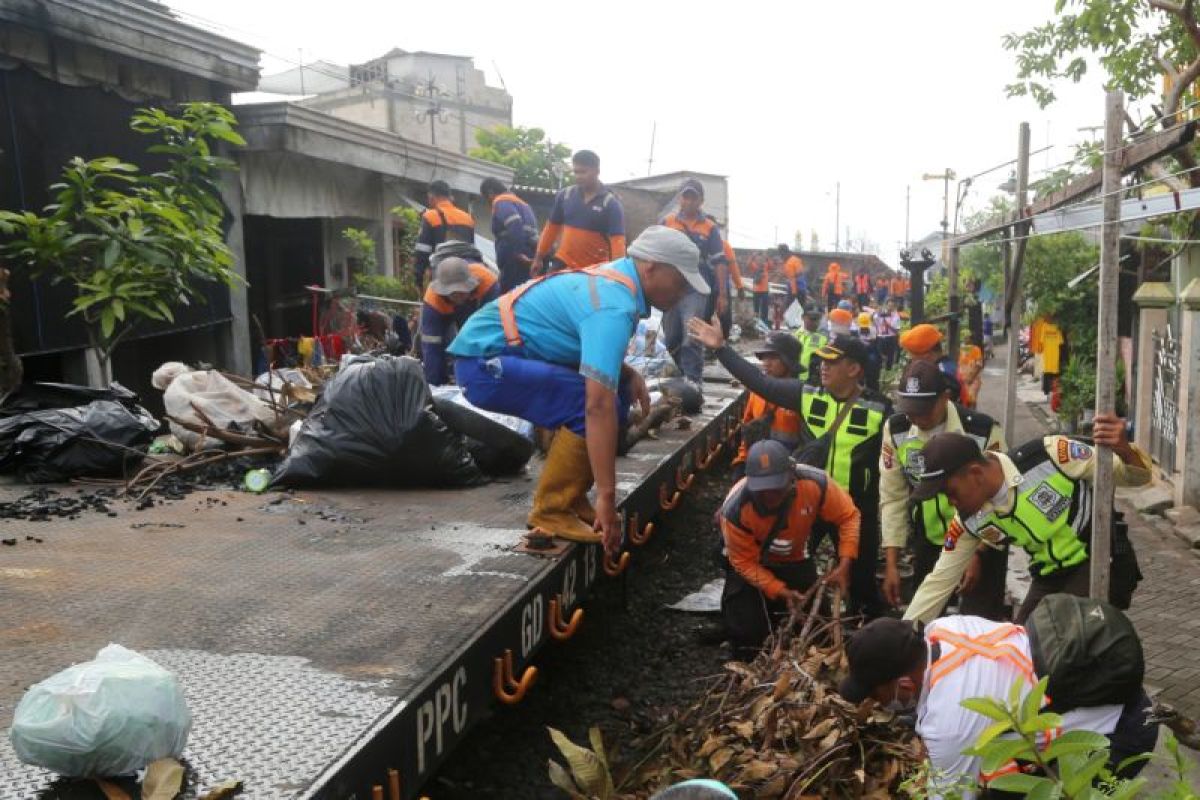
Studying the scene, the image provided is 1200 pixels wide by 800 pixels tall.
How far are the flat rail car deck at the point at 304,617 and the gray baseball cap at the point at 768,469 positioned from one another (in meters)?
0.59

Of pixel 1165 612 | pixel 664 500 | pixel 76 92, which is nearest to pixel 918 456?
pixel 664 500

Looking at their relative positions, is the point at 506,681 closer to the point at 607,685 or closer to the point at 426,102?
the point at 607,685

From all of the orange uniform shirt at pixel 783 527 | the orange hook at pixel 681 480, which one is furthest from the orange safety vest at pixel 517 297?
the orange hook at pixel 681 480

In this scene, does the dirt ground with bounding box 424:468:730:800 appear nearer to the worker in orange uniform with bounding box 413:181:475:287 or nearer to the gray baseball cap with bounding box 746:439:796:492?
the gray baseball cap with bounding box 746:439:796:492

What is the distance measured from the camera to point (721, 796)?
4.75ft

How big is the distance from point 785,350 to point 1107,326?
3.01m

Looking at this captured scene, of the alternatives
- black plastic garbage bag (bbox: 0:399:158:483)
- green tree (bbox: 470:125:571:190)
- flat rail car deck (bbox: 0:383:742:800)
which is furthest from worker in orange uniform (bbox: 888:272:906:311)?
flat rail car deck (bbox: 0:383:742:800)

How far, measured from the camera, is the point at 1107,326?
3.42 metres

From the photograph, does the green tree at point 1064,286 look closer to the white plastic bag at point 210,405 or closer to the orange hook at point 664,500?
the orange hook at point 664,500

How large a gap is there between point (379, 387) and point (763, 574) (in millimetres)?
1949

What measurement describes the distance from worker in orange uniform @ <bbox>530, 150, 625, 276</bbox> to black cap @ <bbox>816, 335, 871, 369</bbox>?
97.1 inches

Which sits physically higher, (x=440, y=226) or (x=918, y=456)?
(x=440, y=226)

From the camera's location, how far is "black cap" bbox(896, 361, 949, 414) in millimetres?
4629

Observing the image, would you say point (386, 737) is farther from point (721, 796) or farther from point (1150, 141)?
point (1150, 141)
